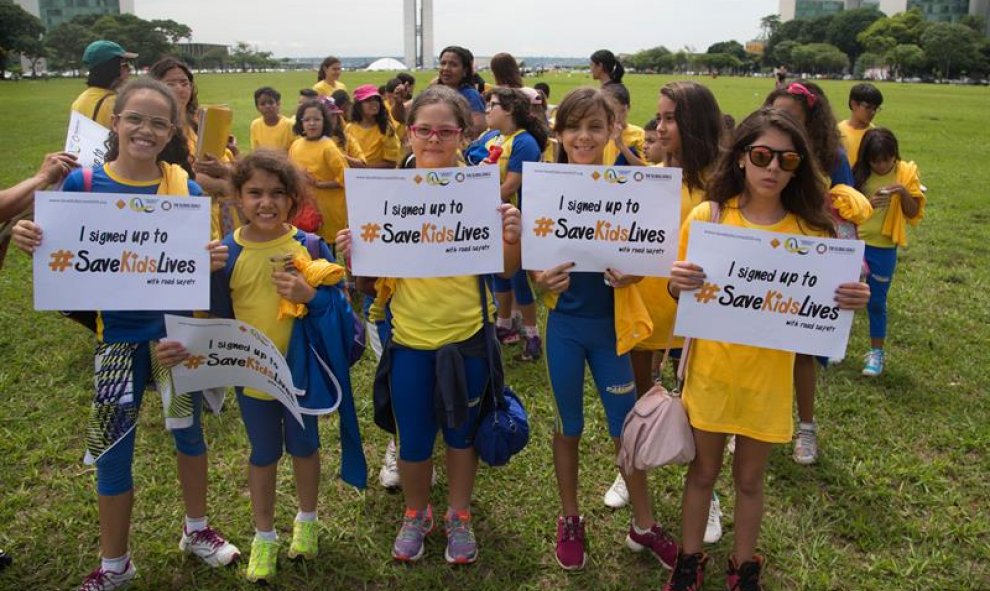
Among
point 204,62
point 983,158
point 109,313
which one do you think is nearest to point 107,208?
point 109,313

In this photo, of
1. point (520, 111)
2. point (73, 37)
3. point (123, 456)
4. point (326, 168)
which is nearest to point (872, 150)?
point (520, 111)

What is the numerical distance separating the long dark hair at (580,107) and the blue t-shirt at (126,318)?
1549 mm

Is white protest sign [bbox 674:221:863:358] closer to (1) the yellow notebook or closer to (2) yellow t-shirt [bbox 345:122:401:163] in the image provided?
(1) the yellow notebook

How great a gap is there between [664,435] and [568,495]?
0.69 metres

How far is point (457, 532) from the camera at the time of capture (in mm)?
3246

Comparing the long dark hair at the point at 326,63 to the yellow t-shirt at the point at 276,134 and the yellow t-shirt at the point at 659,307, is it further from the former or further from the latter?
the yellow t-shirt at the point at 659,307

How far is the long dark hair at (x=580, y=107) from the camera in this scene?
2940 millimetres

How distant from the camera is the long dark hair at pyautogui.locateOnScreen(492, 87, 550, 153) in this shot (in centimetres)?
497

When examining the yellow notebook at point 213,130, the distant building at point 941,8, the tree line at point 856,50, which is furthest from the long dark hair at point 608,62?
the distant building at point 941,8

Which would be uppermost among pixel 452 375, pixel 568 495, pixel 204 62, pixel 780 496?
pixel 204 62

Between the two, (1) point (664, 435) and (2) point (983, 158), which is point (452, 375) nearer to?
(1) point (664, 435)

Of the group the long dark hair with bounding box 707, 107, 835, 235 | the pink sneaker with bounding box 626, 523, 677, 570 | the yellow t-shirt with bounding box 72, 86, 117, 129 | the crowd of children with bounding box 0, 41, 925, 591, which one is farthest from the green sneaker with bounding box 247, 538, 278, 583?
the yellow t-shirt with bounding box 72, 86, 117, 129

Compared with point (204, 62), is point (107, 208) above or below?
below

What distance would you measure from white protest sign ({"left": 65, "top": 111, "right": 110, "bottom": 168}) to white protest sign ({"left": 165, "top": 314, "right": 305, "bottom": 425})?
3.36 ft
